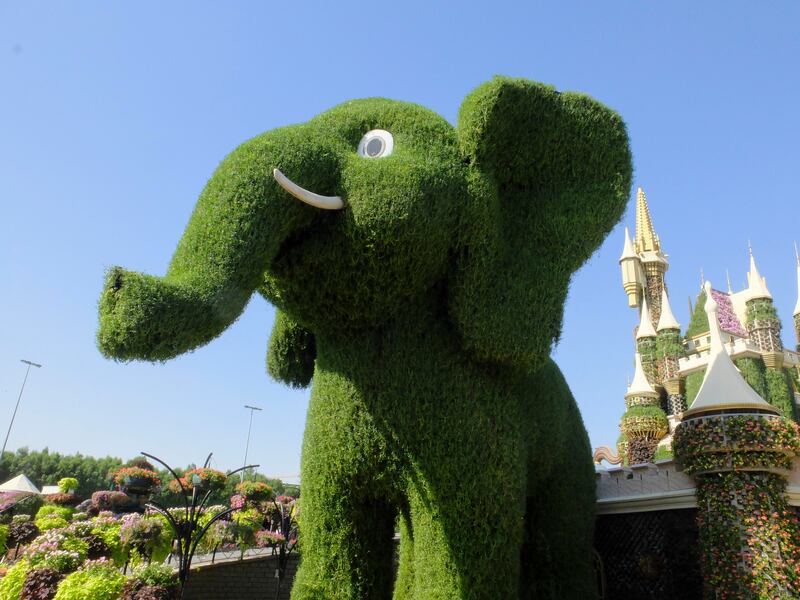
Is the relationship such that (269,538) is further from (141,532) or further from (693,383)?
(693,383)

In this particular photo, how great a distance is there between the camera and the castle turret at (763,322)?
88.3ft

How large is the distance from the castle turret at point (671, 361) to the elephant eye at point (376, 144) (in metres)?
26.9

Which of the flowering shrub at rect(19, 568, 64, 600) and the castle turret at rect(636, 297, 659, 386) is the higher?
the castle turret at rect(636, 297, 659, 386)

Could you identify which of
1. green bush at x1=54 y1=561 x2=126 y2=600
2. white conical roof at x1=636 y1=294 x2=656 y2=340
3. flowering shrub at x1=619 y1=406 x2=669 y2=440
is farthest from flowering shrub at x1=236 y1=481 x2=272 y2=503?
white conical roof at x1=636 y1=294 x2=656 y2=340

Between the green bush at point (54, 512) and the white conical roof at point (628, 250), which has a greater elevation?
the white conical roof at point (628, 250)

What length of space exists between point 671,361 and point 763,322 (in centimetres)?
424

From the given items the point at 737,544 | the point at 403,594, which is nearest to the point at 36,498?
the point at 403,594

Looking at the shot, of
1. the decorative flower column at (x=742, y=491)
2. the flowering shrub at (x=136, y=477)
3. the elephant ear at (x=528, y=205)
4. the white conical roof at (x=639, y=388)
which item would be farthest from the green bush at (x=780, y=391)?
the elephant ear at (x=528, y=205)

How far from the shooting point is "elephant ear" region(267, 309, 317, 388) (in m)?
6.39

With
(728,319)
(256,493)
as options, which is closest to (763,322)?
(728,319)

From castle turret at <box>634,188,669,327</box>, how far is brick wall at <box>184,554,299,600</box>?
26.9 m

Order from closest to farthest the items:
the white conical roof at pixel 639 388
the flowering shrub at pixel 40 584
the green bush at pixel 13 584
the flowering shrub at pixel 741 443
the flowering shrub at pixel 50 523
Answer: the flowering shrub at pixel 741 443 < the flowering shrub at pixel 40 584 < the green bush at pixel 13 584 < the flowering shrub at pixel 50 523 < the white conical roof at pixel 639 388

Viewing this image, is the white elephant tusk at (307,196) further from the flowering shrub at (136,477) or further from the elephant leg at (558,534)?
the flowering shrub at (136,477)

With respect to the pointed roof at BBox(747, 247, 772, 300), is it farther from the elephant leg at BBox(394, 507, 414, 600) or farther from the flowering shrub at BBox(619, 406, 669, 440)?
the elephant leg at BBox(394, 507, 414, 600)
